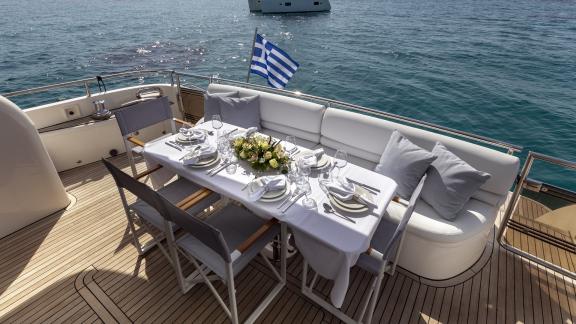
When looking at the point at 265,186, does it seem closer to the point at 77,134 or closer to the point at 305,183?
the point at 305,183

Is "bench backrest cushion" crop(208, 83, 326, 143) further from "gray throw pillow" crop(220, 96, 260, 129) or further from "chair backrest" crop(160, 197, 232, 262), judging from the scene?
"chair backrest" crop(160, 197, 232, 262)

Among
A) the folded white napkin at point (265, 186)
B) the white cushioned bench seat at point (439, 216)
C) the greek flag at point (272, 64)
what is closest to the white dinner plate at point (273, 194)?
the folded white napkin at point (265, 186)

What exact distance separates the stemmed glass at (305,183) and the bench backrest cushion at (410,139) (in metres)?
1.26

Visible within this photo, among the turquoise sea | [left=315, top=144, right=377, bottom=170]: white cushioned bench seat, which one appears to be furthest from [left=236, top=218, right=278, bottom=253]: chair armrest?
the turquoise sea

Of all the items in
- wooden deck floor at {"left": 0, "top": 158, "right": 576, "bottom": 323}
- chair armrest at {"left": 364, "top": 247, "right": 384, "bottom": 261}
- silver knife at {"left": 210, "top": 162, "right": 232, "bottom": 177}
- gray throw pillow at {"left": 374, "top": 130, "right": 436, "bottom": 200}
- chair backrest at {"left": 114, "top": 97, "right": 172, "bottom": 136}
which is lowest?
wooden deck floor at {"left": 0, "top": 158, "right": 576, "bottom": 323}

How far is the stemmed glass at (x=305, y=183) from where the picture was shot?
2.03m

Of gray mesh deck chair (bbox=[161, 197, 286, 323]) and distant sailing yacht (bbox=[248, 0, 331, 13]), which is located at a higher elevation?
distant sailing yacht (bbox=[248, 0, 331, 13])

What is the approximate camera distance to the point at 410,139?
2996 mm

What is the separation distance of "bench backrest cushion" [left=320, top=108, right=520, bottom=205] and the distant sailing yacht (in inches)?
1181

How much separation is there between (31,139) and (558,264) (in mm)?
5298

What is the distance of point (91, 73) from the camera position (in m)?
12.2

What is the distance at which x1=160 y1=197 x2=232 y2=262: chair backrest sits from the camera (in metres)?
1.53

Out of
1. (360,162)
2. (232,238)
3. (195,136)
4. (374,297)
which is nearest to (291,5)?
(360,162)

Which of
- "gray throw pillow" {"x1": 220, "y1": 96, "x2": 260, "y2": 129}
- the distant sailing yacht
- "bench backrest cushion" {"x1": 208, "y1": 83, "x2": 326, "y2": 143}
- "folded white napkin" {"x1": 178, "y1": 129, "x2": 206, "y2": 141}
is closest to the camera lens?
"folded white napkin" {"x1": 178, "y1": 129, "x2": 206, "y2": 141}
